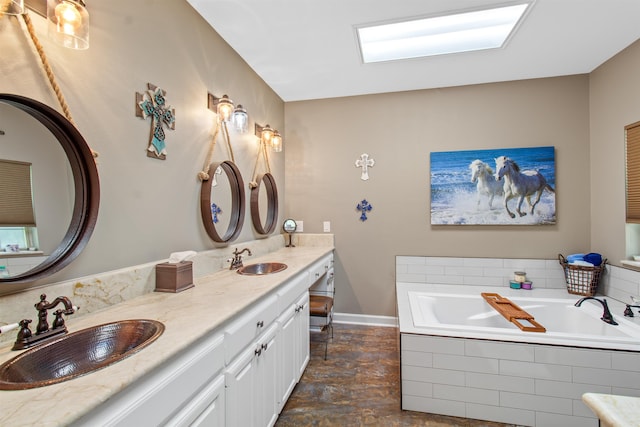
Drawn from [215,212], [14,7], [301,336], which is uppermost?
[14,7]

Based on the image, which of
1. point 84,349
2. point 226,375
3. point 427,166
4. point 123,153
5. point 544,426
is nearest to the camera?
point 84,349

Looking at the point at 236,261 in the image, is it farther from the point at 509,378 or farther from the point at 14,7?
the point at 509,378

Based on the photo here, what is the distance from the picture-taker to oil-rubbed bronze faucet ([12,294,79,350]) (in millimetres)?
888

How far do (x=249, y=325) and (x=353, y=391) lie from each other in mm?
1224

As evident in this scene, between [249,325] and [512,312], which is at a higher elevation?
[249,325]

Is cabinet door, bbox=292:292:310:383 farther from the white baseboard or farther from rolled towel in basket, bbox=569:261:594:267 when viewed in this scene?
rolled towel in basket, bbox=569:261:594:267

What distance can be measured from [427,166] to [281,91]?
177cm

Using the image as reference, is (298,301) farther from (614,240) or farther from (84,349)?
(614,240)

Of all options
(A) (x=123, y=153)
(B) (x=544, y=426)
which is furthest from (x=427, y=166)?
(A) (x=123, y=153)

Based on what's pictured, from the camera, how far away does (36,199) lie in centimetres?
106

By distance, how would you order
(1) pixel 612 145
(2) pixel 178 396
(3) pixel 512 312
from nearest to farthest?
(2) pixel 178 396
(3) pixel 512 312
(1) pixel 612 145

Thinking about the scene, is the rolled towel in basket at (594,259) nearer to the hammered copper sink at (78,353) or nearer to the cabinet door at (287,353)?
the cabinet door at (287,353)

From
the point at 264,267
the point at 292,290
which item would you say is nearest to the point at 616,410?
the point at 292,290

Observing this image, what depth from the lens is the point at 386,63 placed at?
2561 mm
